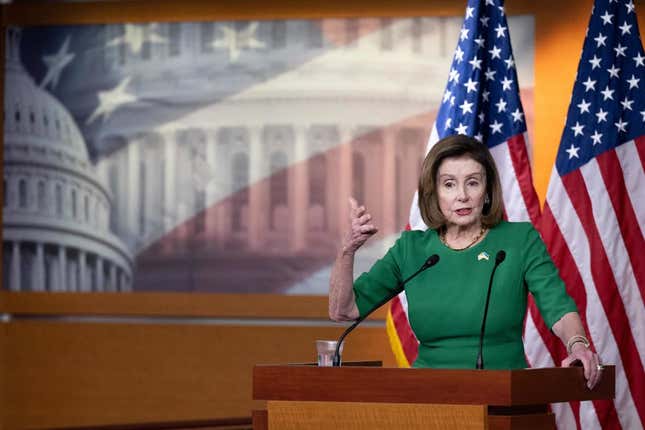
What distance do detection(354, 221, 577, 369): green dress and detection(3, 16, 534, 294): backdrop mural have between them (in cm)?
252

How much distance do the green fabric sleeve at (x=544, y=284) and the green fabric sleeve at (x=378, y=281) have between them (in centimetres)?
33

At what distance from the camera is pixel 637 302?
14.1ft

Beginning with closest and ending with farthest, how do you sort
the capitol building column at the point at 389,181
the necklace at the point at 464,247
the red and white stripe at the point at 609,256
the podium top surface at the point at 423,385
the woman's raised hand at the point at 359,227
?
the podium top surface at the point at 423,385 < the woman's raised hand at the point at 359,227 < the necklace at the point at 464,247 < the red and white stripe at the point at 609,256 < the capitol building column at the point at 389,181

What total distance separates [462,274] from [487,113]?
6.10 feet

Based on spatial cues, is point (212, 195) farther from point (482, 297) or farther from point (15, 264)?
point (482, 297)

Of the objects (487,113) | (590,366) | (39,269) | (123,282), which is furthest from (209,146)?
(590,366)

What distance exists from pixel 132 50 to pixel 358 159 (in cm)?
126

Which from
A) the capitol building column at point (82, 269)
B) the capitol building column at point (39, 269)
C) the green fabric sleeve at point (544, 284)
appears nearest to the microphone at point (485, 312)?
the green fabric sleeve at point (544, 284)

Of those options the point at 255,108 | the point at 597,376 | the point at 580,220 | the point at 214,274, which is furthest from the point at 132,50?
the point at 597,376

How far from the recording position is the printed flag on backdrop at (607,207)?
424 centimetres

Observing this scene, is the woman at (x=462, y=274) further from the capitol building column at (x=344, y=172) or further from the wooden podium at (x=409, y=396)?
the capitol building column at (x=344, y=172)

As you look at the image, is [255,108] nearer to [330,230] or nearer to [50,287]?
[330,230]

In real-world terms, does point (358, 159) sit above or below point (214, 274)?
above

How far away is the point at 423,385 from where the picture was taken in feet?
7.47
